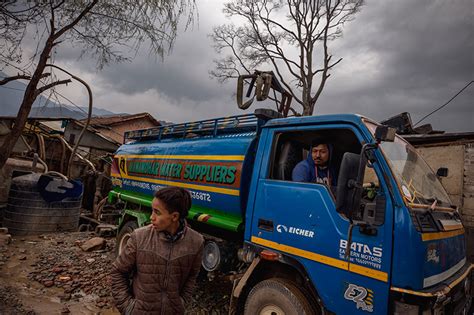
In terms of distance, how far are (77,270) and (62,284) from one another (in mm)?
596

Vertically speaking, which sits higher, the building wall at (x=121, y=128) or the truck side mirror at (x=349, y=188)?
the building wall at (x=121, y=128)

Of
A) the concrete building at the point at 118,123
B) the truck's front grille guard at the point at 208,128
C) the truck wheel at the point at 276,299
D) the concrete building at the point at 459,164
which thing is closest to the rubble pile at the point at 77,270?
the truck wheel at the point at 276,299

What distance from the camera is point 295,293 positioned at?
8.48ft

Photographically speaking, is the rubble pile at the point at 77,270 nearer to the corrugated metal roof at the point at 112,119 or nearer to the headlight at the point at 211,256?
the headlight at the point at 211,256

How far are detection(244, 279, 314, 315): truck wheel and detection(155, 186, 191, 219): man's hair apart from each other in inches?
53.8

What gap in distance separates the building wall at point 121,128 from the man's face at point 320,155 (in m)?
20.9

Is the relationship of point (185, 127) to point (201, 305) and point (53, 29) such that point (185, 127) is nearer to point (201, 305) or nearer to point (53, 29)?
point (53, 29)

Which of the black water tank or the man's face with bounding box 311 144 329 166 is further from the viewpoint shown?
the black water tank

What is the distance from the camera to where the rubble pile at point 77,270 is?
4.48m

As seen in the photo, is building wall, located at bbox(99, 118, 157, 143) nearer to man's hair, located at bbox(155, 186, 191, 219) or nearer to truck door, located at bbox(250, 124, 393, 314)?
truck door, located at bbox(250, 124, 393, 314)

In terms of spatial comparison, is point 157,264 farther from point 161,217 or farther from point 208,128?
point 208,128

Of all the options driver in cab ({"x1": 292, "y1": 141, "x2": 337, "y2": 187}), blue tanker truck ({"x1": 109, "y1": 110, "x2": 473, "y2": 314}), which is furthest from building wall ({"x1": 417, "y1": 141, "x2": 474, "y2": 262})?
driver in cab ({"x1": 292, "y1": 141, "x2": 337, "y2": 187})

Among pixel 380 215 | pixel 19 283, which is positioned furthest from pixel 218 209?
pixel 19 283

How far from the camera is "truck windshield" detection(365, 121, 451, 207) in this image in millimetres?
2342
